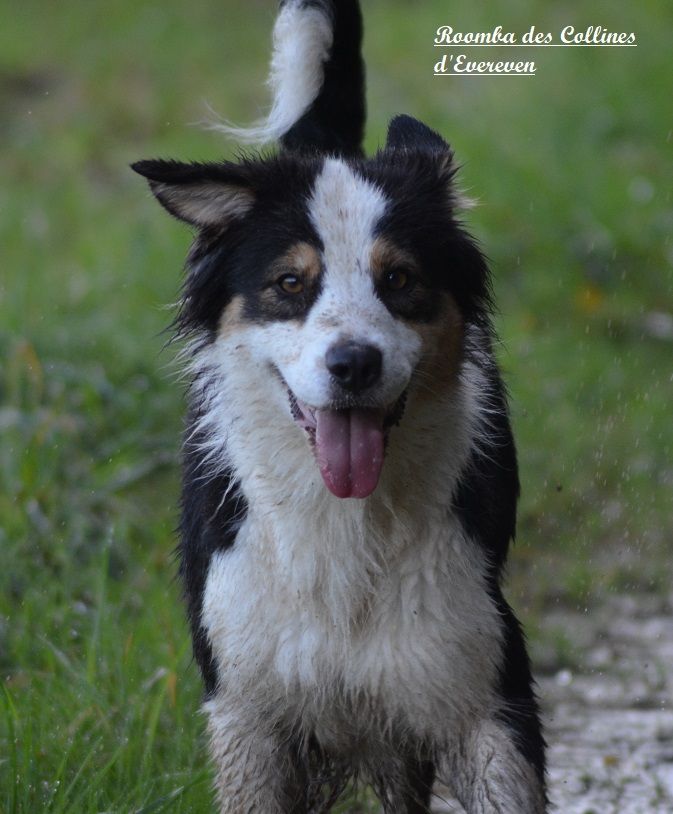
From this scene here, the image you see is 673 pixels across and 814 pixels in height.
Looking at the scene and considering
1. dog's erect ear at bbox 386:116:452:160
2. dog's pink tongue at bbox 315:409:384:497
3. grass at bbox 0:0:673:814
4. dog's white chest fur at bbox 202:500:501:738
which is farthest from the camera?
grass at bbox 0:0:673:814

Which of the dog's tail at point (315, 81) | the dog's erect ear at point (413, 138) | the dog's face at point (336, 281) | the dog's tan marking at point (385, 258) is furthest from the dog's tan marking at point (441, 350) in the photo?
the dog's tail at point (315, 81)

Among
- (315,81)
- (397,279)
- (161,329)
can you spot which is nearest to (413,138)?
(315,81)

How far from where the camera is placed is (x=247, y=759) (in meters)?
3.26

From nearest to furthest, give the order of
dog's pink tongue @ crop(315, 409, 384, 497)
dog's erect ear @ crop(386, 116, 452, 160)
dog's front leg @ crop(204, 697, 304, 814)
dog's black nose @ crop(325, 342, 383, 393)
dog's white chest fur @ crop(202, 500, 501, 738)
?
dog's black nose @ crop(325, 342, 383, 393), dog's pink tongue @ crop(315, 409, 384, 497), dog's white chest fur @ crop(202, 500, 501, 738), dog's front leg @ crop(204, 697, 304, 814), dog's erect ear @ crop(386, 116, 452, 160)

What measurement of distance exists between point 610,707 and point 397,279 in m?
2.09

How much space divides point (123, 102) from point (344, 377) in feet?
27.3

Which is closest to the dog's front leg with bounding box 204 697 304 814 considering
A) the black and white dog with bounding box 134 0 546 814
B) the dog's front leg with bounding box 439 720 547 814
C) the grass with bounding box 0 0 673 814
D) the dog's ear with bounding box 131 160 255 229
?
the black and white dog with bounding box 134 0 546 814

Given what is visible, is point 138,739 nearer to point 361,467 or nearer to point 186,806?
point 186,806

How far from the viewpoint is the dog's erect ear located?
138 inches

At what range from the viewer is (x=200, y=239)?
3.30 meters

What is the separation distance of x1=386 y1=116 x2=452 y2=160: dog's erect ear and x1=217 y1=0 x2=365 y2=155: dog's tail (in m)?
0.22

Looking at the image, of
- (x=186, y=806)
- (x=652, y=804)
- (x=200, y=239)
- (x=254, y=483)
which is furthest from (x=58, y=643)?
(x=652, y=804)

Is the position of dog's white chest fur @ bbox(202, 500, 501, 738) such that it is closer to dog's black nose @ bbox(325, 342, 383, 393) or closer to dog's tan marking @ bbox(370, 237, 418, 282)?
dog's black nose @ bbox(325, 342, 383, 393)

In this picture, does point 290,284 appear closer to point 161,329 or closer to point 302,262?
point 302,262
